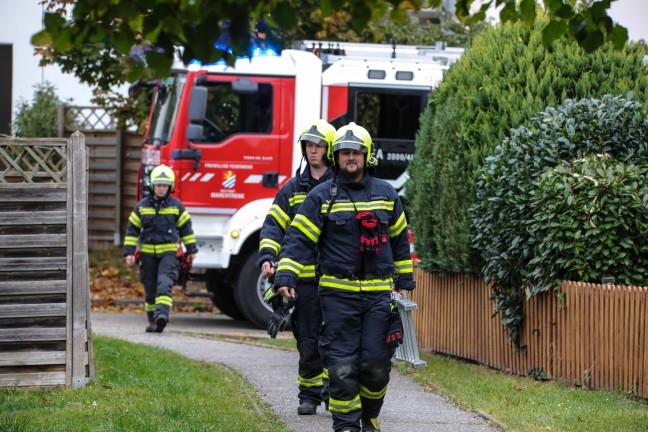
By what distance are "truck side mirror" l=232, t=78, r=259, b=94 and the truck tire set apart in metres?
2.44

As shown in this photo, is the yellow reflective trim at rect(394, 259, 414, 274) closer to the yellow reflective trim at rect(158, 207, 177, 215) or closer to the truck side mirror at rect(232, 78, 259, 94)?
the yellow reflective trim at rect(158, 207, 177, 215)

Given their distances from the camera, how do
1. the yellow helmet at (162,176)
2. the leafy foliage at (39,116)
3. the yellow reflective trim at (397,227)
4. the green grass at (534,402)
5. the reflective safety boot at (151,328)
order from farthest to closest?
the leafy foliage at (39,116), the reflective safety boot at (151,328), the yellow helmet at (162,176), the green grass at (534,402), the yellow reflective trim at (397,227)

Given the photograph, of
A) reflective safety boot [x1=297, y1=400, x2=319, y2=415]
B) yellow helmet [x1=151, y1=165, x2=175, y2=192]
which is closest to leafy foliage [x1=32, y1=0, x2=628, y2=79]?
reflective safety boot [x1=297, y1=400, x2=319, y2=415]

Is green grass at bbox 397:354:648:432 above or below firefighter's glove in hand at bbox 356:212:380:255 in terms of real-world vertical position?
below

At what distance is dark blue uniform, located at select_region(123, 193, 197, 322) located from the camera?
44.1 ft

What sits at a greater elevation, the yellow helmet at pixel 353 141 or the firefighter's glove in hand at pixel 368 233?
the yellow helmet at pixel 353 141

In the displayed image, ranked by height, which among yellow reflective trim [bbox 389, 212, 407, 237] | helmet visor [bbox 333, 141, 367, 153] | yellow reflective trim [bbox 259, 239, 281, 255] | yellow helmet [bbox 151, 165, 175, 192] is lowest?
yellow reflective trim [bbox 259, 239, 281, 255]

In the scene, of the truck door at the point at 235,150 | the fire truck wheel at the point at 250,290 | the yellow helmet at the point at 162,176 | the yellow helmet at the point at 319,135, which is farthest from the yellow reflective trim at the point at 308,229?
the fire truck wheel at the point at 250,290

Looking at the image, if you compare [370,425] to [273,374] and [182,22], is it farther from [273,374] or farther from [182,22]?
[182,22]

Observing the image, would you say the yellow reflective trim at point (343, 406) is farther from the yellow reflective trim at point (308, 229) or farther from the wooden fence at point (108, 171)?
the wooden fence at point (108, 171)

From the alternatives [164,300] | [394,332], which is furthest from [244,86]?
[394,332]

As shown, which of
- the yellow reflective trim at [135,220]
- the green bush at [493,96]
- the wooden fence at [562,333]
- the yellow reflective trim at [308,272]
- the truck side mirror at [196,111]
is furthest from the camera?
the truck side mirror at [196,111]

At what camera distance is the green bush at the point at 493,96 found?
10.8 metres

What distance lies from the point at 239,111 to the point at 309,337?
20.9ft
